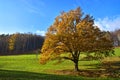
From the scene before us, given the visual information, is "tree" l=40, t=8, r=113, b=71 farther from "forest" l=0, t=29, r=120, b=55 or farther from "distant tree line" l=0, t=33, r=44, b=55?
"forest" l=0, t=29, r=120, b=55

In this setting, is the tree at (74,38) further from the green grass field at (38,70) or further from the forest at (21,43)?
the forest at (21,43)

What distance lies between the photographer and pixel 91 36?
46.2 meters

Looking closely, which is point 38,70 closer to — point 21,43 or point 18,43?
point 18,43

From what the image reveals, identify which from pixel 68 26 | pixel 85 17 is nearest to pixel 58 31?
pixel 68 26

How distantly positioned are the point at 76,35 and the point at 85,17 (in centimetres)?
429

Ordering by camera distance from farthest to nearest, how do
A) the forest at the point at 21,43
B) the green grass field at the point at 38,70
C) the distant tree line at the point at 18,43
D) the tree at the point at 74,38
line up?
the forest at the point at 21,43, the distant tree line at the point at 18,43, the tree at the point at 74,38, the green grass field at the point at 38,70

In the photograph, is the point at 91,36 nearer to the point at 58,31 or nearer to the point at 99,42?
the point at 99,42

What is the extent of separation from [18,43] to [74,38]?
5237 inches

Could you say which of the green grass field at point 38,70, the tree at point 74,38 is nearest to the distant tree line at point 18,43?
the green grass field at point 38,70

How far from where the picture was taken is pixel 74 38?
4628 cm

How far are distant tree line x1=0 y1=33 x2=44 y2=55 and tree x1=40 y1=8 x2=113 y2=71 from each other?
10533 cm

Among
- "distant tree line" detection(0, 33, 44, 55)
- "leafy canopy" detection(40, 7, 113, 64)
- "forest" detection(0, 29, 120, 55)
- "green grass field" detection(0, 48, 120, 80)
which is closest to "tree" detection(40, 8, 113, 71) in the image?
"leafy canopy" detection(40, 7, 113, 64)

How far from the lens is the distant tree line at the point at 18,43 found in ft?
520

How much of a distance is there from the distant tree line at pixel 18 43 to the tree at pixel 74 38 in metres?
105
